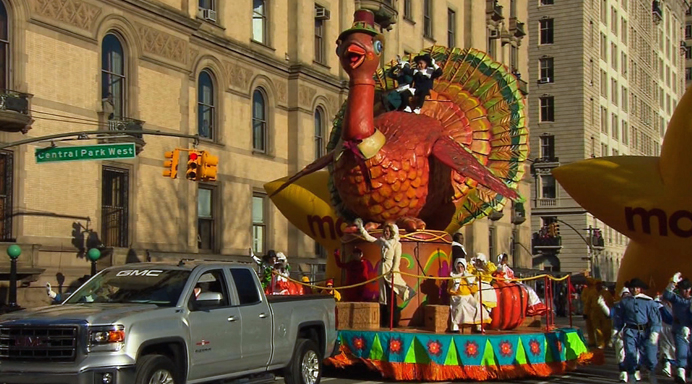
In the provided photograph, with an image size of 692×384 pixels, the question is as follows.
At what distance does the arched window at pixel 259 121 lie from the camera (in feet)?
112

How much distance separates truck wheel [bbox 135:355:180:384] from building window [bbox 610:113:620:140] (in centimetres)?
6898

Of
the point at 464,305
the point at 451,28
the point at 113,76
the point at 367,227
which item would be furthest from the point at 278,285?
the point at 451,28

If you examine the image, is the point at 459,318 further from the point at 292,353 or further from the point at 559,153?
the point at 559,153

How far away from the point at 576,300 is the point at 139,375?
37.8 meters

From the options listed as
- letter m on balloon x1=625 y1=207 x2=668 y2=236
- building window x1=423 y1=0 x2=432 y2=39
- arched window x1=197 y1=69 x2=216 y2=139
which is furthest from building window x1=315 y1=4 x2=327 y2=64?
letter m on balloon x1=625 y1=207 x2=668 y2=236

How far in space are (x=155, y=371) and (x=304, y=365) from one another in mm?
3185

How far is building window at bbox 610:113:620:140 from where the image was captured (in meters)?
75.4

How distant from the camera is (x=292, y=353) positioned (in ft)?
40.8

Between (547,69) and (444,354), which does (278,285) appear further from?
(547,69)

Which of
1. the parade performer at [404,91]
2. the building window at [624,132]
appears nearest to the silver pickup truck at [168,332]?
the parade performer at [404,91]

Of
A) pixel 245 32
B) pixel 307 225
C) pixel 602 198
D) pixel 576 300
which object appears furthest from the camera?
pixel 576 300

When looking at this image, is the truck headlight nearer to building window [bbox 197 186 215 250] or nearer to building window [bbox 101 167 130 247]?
building window [bbox 101 167 130 247]

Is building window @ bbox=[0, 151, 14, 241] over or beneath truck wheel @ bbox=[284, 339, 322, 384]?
over

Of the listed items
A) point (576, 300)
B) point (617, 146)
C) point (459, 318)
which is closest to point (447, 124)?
point (459, 318)
